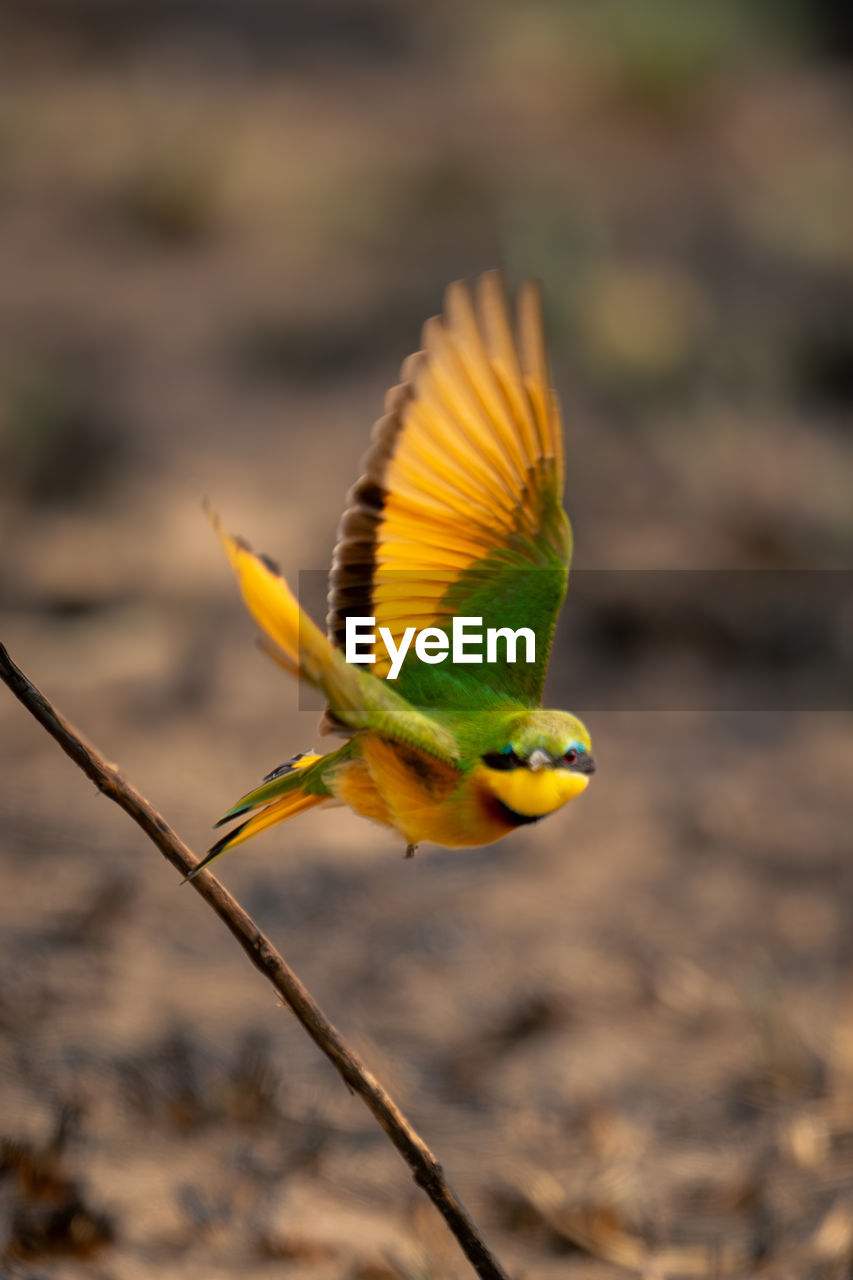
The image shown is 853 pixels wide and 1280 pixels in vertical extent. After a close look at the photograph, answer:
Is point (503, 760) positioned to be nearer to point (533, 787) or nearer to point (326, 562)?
point (533, 787)

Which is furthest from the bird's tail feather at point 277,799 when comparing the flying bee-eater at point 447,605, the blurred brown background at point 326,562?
the blurred brown background at point 326,562

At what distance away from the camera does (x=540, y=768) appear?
0.71 meters

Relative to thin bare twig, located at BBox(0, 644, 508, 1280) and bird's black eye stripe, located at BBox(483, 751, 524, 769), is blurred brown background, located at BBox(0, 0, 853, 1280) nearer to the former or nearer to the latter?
thin bare twig, located at BBox(0, 644, 508, 1280)

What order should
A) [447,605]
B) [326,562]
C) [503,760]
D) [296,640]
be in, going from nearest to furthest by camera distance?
[296,640] → [503,760] → [447,605] → [326,562]

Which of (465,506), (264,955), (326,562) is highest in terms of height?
(465,506)

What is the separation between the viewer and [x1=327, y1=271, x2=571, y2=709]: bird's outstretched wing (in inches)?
32.6

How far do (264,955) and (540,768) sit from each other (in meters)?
0.44

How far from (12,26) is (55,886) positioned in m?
5.16

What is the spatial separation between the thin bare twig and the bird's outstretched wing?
9.2 inches

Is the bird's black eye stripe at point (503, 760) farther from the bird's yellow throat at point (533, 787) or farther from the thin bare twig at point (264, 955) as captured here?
the thin bare twig at point (264, 955)

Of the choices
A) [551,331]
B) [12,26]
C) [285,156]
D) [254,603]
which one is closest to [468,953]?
[254,603]

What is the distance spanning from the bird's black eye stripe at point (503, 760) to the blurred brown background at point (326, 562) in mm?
1533

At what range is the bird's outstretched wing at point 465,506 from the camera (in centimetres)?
83

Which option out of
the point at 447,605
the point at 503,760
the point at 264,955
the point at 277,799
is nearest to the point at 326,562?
the point at 264,955
